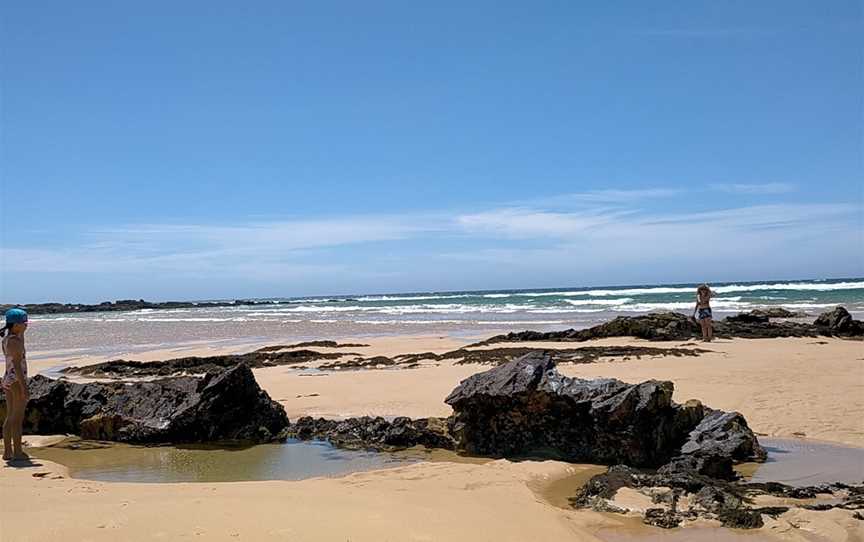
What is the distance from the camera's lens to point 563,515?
495cm

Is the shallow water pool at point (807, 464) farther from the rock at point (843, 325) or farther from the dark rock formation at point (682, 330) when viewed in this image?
the rock at point (843, 325)

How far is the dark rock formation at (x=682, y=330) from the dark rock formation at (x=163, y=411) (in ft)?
40.2

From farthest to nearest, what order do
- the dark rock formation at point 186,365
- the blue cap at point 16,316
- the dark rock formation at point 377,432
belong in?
the dark rock formation at point 186,365 < the dark rock formation at point 377,432 < the blue cap at point 16,316

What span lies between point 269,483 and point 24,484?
2.04 meters

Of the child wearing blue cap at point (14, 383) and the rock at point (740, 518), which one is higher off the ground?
the child wearing blue cap at point (14, 383)

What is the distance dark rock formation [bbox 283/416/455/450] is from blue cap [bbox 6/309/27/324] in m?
3.14

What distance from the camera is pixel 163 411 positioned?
837 cm

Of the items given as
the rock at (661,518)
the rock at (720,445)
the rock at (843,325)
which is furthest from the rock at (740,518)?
the rock at (843,325)

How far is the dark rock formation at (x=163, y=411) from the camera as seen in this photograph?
26.9ft

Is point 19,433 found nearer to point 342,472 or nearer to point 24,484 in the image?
point 24,484

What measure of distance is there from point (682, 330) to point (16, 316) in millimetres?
17422

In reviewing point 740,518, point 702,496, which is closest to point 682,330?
point 702,496

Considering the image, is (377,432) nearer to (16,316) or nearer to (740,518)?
(16,316)

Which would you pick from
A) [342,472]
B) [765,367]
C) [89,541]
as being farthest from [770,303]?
[89,541]
